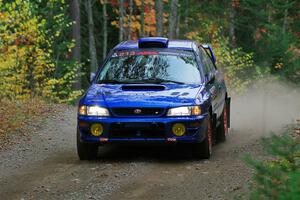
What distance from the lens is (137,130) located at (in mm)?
10164

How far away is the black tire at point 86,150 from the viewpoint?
10.6 m

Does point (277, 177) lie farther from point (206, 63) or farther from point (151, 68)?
point (206, 63)

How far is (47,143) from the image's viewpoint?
13273mm

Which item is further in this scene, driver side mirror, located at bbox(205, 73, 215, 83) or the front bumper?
driver side mirror, located at bbox(205, 73, 215, 83)

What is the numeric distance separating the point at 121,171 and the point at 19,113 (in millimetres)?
7418

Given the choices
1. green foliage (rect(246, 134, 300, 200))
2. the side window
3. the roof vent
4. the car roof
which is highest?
the roof vent

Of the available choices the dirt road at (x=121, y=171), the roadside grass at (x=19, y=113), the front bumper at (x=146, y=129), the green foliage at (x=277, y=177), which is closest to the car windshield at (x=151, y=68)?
the front bumper at (x=146, y=129)

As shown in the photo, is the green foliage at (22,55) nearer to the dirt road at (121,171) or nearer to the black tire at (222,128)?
the dirt road at (121,171)

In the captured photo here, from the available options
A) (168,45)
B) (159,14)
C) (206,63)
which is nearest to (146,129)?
(168,45)

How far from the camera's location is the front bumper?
1009 centimetres

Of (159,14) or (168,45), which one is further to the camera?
(159,14)

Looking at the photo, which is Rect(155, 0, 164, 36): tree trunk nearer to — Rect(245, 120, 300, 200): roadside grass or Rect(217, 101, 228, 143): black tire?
Rect(217, 101, 228, 143): black tire

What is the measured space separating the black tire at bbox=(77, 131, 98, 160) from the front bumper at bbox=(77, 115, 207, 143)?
1.08 ft

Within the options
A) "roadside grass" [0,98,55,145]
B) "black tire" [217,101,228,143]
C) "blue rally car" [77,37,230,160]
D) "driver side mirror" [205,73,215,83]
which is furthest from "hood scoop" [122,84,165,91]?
"roadside grass" [0,98,55,145]
